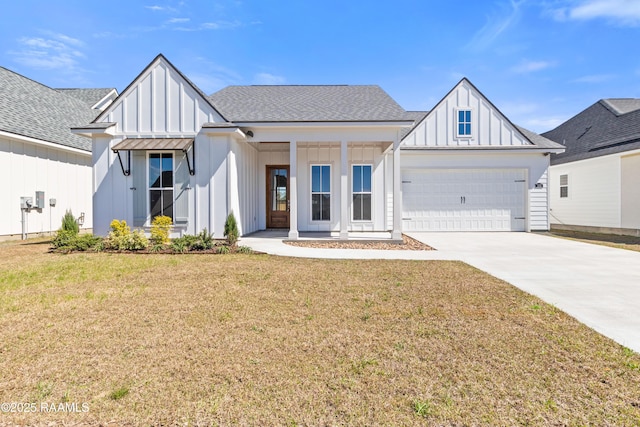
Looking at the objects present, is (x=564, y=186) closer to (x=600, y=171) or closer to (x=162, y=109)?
(x=600, y=171)

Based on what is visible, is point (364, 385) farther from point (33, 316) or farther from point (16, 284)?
point (16, 284)

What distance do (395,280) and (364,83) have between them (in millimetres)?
10579

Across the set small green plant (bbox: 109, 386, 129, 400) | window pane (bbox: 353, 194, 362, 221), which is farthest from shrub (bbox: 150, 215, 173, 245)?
small green plant (bbox: 109, 386, 129, 400)

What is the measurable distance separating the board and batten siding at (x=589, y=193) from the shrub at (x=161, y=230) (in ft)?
54.7

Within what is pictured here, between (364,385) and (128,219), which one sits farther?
(128,219)

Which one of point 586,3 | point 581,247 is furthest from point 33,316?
point 586,3

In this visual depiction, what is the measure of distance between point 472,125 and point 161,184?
1224 centimetres

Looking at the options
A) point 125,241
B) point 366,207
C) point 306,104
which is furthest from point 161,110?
A: point 366,207

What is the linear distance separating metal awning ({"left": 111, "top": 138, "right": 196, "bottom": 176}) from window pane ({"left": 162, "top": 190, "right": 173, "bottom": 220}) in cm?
94

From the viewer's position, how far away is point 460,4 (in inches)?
402

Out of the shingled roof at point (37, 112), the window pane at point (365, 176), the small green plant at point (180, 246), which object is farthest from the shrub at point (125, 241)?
the window pane at point (365, 176)

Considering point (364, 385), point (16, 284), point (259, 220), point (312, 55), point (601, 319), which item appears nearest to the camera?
point (364, 385)

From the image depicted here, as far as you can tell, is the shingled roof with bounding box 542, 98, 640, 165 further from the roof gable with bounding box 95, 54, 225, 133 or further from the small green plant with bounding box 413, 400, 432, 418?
the roof gable with bounding box 95, 54, 225, 133

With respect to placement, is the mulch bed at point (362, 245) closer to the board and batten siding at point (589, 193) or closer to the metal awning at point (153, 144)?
the metal awning at point (153, 144)
